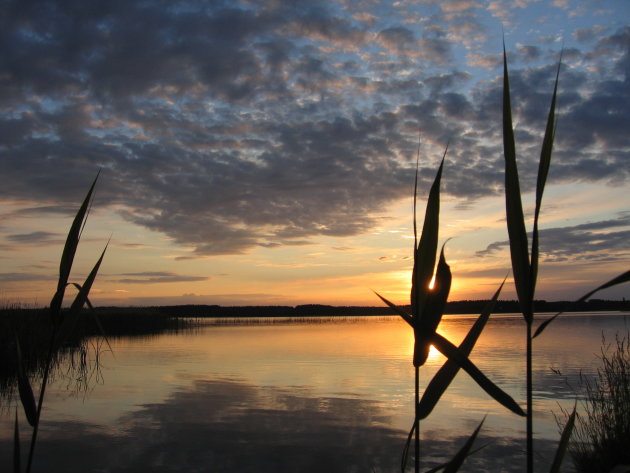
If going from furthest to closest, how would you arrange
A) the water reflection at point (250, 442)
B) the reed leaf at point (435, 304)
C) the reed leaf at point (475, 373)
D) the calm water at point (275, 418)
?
the calm water at point (275, 418) < the water reflection at point (250, 442) < the reed leaf at point (435, 304) < the reed leaf at point (475, 373)

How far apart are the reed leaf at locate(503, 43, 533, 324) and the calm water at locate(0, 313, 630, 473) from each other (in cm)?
185

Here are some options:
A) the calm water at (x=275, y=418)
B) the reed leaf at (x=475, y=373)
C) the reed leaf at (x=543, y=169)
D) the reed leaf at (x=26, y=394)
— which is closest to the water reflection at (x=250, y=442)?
the calm water at (x=275, y=418)

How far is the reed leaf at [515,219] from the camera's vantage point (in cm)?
138

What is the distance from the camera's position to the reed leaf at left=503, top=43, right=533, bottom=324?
1375 mm

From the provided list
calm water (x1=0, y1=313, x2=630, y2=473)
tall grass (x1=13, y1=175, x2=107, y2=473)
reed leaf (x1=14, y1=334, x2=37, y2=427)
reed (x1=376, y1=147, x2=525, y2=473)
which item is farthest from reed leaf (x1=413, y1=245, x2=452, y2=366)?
calm water (x1=0, y1=313, x2=630, y2=473)

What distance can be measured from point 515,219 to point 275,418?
862cm

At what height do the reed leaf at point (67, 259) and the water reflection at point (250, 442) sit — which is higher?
the reed leaf at point (67, 259)

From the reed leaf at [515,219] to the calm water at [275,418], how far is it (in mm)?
1846

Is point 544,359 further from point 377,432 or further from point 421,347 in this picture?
point 421,347

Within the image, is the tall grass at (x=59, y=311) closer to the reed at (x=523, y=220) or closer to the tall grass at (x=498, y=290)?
the tall grass at (x=498, y=290)

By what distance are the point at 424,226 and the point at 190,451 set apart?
22.5 feet

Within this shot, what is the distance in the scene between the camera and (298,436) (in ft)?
26.9

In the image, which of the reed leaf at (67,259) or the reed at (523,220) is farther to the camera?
the reed leaf at (67,259)

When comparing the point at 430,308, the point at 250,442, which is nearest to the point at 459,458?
the point at 430,308
